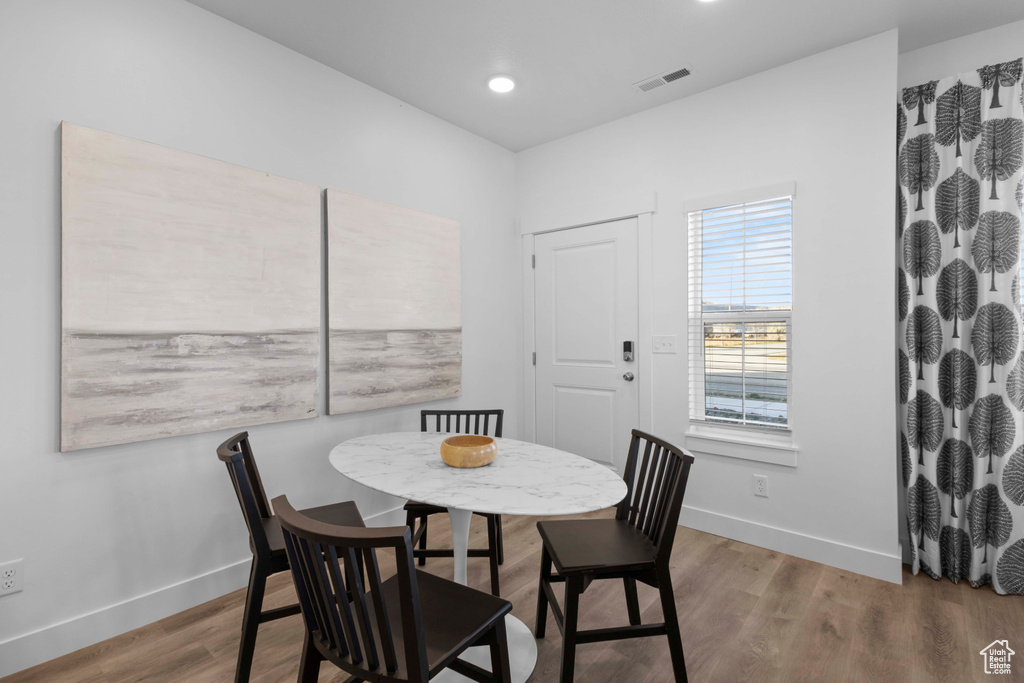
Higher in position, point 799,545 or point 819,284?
point 819,284

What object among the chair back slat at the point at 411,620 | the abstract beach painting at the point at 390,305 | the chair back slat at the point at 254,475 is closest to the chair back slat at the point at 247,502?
the chair back slat at the point at 254,475

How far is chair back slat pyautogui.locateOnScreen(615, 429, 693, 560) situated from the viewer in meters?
1.59

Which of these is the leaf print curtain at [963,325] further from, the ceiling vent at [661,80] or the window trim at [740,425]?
the ceiling vent at [661,80]

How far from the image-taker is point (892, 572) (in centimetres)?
246

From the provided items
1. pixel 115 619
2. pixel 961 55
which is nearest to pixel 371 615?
pixel 115 619

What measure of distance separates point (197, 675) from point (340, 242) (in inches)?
79.0

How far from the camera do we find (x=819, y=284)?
2705 millimetres

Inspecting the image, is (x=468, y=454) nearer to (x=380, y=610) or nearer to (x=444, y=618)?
(x=444, y=618)

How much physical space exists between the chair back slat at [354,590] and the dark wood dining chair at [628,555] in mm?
614

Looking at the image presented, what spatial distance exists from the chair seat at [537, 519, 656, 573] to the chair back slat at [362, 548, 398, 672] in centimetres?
64

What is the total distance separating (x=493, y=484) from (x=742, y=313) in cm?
203

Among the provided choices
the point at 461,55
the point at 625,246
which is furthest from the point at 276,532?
the point at 625,246

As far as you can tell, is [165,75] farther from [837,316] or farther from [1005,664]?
[1005,664]

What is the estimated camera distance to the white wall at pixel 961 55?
2430 millimetres
